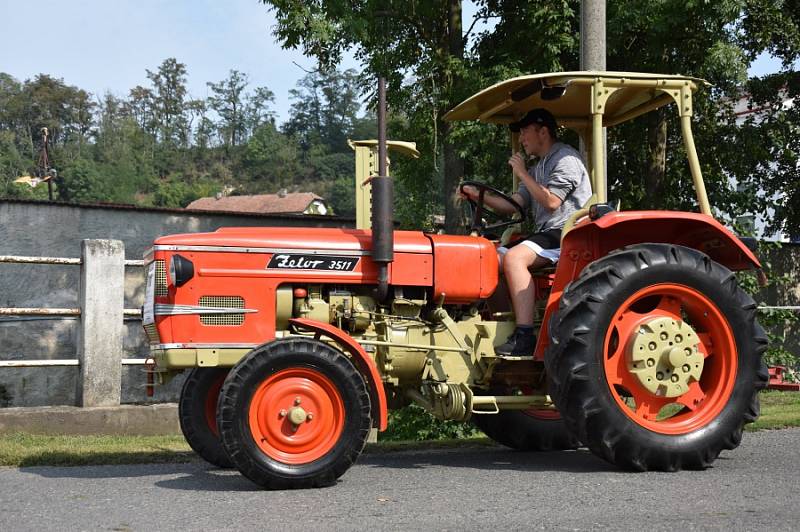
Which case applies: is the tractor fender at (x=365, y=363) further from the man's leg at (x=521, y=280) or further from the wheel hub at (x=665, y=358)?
the wheel hub at (x=665, y=358)

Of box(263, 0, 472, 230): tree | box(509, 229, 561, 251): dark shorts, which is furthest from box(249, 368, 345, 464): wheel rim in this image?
box(263, 0, 472, 230): tree

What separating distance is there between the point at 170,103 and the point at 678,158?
368ft

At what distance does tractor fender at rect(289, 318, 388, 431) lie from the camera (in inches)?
223

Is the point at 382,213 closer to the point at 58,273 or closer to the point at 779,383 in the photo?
the point at 779,383

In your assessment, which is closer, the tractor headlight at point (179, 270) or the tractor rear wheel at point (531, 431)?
the tractor headlight at point (179, 270)

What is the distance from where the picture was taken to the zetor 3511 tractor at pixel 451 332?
5.52m

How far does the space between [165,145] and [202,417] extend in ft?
398

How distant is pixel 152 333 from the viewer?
5902mm

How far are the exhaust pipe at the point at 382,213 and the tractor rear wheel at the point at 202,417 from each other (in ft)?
4.13

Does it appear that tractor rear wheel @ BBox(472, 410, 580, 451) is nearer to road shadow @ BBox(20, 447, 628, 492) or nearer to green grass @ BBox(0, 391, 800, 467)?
road shadow @ BBox(20, 447, 628, 492)

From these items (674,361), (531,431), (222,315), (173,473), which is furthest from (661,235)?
(173,473)

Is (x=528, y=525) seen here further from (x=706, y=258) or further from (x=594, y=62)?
(x=594, y=62)

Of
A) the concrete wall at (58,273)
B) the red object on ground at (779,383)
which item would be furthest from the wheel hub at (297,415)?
the concrete wall at (58,273)

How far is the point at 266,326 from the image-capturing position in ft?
19.4
